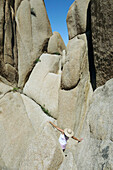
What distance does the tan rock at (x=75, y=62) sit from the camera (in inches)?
219

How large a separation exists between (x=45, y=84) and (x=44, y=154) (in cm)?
469

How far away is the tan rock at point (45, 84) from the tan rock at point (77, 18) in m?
2.16

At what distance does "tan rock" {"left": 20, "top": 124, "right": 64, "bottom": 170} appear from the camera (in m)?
2.73

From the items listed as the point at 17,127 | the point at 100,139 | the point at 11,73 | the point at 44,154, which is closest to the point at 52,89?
the point at 11,73

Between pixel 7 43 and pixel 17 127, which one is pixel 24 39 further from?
pixel 17 127

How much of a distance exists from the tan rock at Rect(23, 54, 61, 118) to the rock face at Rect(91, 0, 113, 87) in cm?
288

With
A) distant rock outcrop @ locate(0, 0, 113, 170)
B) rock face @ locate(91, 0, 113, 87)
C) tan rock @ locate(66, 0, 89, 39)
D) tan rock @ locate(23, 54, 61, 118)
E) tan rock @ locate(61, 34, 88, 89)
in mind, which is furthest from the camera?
tan rock @ locate(23, 54, 61, 118)

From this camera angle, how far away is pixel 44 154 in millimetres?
2797

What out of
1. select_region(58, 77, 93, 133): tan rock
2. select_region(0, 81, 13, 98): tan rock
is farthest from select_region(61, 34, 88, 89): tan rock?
select_region(0, 81, 13, 98): tan rock

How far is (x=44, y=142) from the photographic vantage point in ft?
9.56

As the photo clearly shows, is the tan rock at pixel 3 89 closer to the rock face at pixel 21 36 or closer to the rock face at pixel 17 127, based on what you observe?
the rock face at pixel 17 127

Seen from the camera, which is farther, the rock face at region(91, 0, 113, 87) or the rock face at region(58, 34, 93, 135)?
the rock face at region(58, 34, 93, 135)

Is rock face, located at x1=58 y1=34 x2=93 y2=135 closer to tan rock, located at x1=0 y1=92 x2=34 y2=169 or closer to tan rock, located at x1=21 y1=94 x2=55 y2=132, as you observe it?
tan rock, located at x1=21 y1=94 x2=55 y2=132

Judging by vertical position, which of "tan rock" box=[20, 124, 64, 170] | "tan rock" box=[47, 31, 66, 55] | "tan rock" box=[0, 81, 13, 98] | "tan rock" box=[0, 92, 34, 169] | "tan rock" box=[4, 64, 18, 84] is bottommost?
"tan rock" box=[0, 92, 34, 169]
